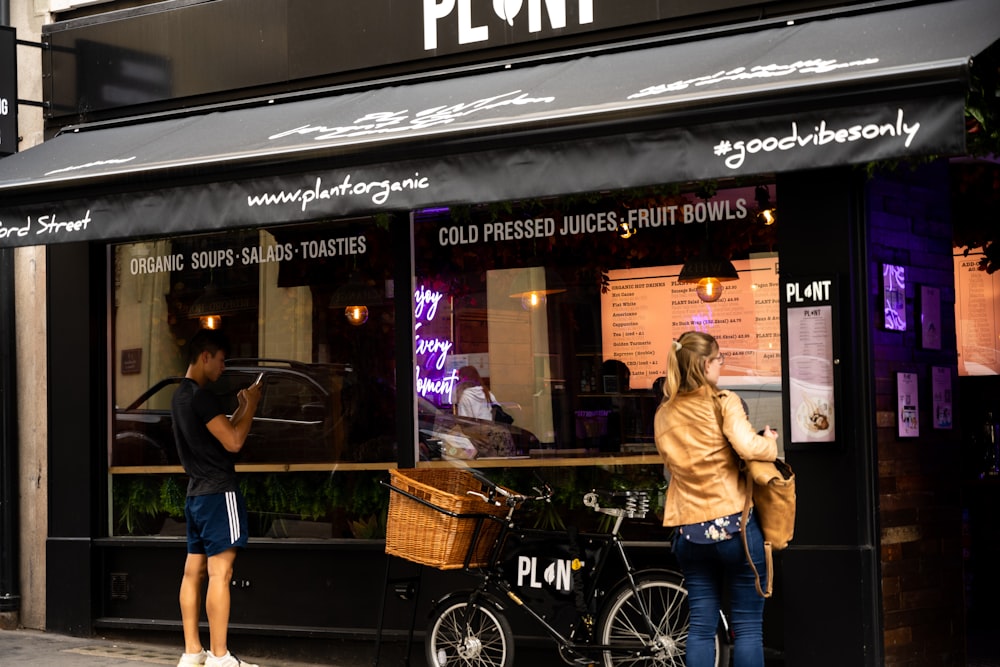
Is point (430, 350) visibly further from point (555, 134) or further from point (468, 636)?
Answer: point (555, 134)

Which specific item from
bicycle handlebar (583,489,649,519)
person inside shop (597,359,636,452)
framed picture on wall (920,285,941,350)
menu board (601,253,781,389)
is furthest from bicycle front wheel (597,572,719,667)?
framed picture on wall (920,285,941,350)

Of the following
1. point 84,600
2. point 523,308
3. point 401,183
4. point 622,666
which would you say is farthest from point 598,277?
point 84,600

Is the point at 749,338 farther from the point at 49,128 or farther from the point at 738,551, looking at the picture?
the point at 49,128

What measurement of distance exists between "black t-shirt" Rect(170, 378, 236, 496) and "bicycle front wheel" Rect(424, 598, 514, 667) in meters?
1.41

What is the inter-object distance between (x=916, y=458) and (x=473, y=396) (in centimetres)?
259

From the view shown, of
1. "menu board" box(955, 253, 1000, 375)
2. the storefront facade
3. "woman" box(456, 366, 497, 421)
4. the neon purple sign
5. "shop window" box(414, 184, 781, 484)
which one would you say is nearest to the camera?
the storefront facade

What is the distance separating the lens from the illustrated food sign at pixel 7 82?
8.89 m

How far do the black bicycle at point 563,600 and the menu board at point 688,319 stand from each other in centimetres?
87

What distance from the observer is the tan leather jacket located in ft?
18.4

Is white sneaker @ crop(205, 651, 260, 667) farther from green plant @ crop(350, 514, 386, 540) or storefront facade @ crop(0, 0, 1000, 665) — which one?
green plant @ crop(350, 514, 386, 540)

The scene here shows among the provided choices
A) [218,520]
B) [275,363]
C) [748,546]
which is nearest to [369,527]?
[218,520]

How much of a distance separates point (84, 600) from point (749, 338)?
4.88m

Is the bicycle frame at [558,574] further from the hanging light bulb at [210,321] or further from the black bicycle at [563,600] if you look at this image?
the hanging light bulb at [210,321]

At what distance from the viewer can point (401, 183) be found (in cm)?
641
